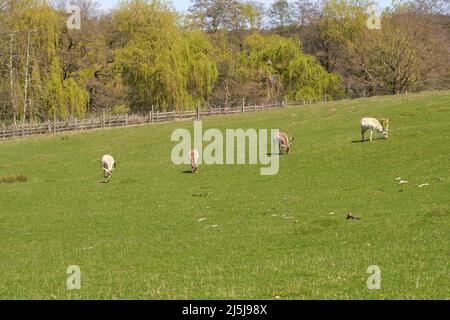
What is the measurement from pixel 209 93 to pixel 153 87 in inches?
355

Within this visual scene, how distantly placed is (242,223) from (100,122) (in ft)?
149

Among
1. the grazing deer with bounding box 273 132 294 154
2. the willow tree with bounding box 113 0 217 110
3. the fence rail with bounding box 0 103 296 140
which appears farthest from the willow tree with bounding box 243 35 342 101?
the grazing deer with bounding box 273 132 294 154

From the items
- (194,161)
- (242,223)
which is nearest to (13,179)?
(194,161)

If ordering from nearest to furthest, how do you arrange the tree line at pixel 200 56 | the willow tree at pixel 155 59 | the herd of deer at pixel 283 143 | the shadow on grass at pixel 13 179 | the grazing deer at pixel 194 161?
the grazing deer at pixel 194 161 → the herd of deer at pixel 283 143 → the shadow on grass at pixel 13 179 → the tree line at pixel 200 56 → the willow tree at pixel 155 59

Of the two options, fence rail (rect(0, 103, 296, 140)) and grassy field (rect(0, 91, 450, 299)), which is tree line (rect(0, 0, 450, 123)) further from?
grassy field (rect(0, 91, 450, 299))

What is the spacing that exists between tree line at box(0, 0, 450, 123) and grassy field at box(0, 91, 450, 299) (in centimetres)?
2073

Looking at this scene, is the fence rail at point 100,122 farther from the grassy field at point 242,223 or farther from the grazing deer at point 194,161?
the grazing deer at point 194,161

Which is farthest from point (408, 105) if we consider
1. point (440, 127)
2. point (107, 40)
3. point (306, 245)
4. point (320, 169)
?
point (107, 40)

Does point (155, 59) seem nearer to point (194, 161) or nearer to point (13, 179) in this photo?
point (13, 179)

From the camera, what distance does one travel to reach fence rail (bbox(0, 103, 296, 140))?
5944 cm

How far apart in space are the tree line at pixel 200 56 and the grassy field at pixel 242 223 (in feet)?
68.0

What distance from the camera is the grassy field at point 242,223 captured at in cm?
1202

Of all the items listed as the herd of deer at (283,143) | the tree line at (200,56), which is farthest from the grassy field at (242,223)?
the tree line at (200,56)
